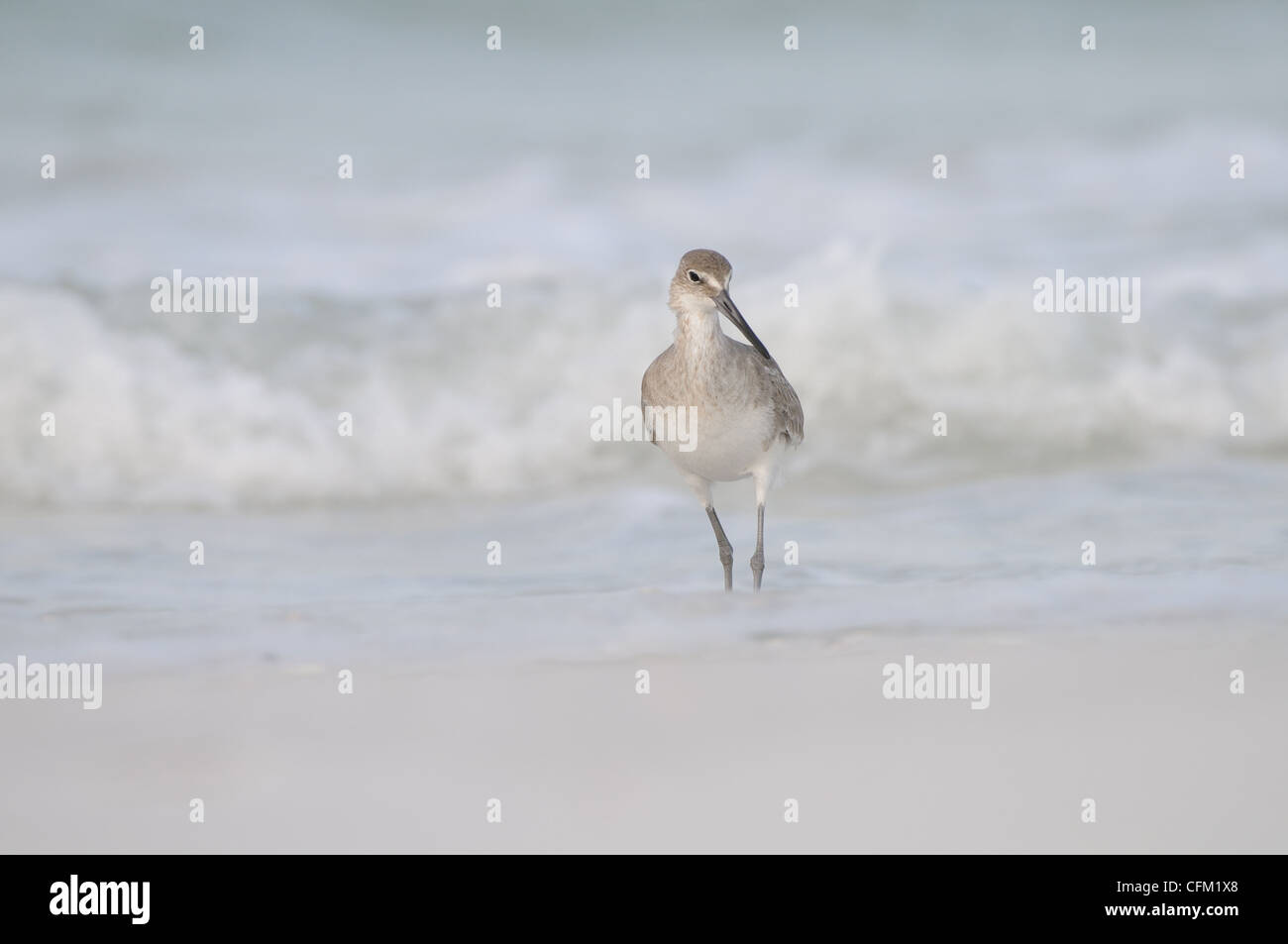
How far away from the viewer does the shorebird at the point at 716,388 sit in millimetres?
6941

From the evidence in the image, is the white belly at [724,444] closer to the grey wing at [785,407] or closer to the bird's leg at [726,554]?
the grey wing at [785,407]

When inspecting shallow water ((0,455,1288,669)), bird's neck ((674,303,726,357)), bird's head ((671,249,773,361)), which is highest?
bird's head ((671,249,773,361))

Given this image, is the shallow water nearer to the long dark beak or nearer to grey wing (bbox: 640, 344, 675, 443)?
grey wing (bbox: 640, 344, 675, 443)

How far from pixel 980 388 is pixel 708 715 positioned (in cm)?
601

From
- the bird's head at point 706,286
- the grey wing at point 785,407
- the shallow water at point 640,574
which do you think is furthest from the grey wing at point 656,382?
the shallow water at point 640,574

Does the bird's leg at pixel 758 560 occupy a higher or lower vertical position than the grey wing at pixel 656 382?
lower

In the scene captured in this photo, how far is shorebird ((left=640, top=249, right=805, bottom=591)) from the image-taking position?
6941mm

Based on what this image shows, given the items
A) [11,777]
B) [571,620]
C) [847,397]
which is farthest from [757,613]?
[847,397]

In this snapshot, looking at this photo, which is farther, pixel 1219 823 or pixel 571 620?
pixel 571 620

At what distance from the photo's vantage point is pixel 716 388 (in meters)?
7.00

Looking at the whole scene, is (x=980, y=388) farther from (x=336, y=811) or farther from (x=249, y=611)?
(x=336, y=811)

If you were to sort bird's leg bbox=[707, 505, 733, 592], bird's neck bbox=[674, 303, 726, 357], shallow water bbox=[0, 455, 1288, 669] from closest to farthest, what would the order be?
shallow water bbox=[0, 455, 1288, 669], bird's neck bbox=[674, 303, 726, 357], bird's leg bbox=[707, 505, 733, 592]

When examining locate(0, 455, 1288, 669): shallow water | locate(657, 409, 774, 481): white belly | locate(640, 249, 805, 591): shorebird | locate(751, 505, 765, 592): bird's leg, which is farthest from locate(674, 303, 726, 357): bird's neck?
locate(0, 455, 1288, 669): shallow water

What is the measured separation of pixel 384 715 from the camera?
218 inches
